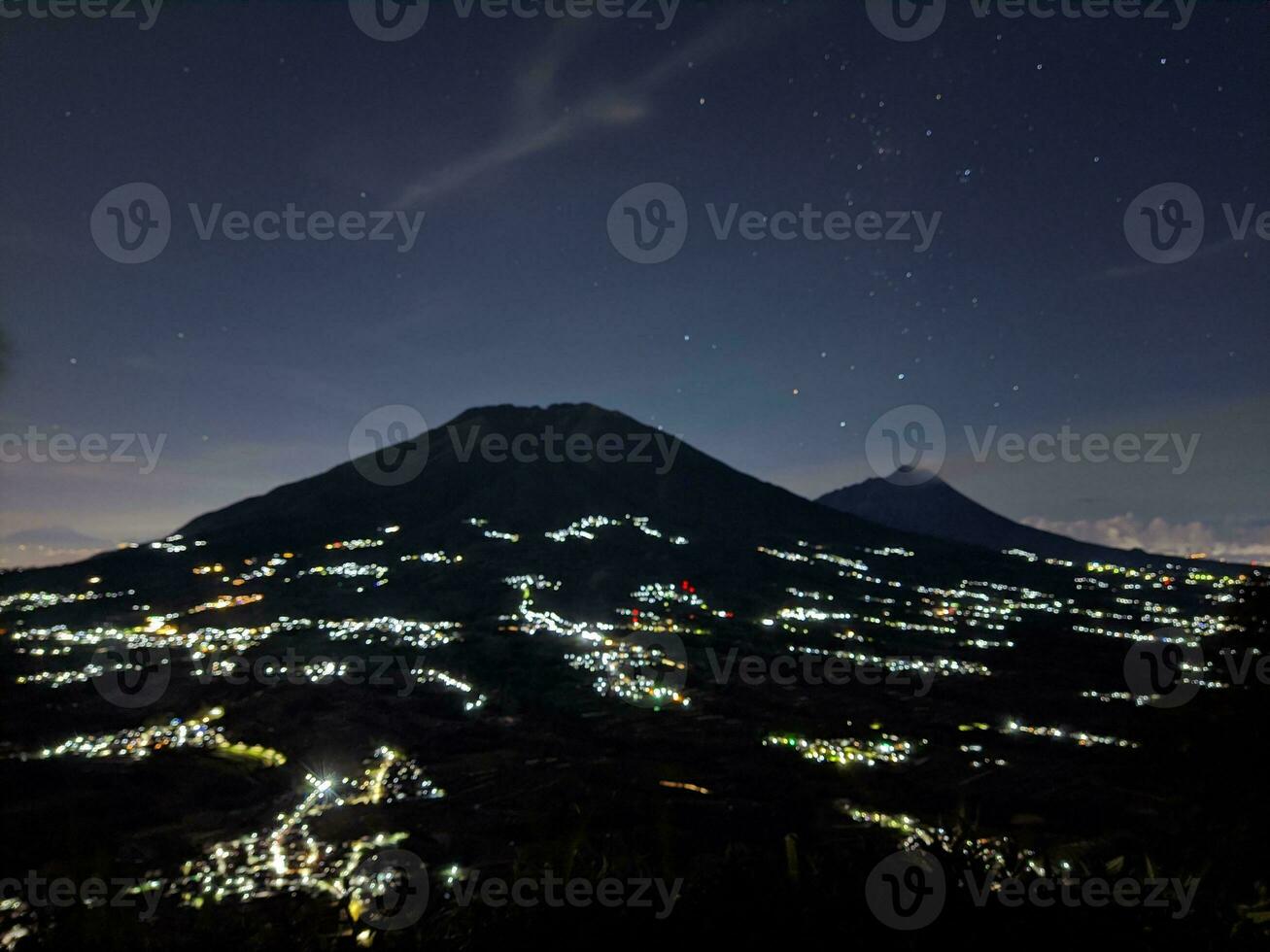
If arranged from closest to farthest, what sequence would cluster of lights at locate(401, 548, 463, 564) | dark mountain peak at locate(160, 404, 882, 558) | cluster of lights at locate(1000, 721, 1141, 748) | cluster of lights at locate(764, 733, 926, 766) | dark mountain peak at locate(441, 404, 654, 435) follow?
cluster of lights at locate(764, 733, 926, 766) < cluster of lights at locate(1000, 721, 1141, 748) < cluster of lights at locate(401, 548, 463, 564) < dark mountain peak at locate(160, 404, 882, 558) < dark mountain peak at locate(441, 404, 654, 435)

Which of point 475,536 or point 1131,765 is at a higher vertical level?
point 475,536

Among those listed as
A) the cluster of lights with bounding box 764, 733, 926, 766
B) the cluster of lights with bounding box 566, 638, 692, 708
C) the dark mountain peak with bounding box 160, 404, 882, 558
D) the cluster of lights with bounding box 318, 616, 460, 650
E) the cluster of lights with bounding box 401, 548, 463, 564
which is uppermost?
the dark mountain peak with bounding box 160, 404, 882, 558

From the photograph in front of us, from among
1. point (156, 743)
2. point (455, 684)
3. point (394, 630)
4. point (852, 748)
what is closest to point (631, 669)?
point (455, 684)

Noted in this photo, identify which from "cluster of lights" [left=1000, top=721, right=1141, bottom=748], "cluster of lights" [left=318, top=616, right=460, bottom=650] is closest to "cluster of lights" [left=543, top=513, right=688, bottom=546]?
"cluster of lights" [left=318, top=616, right=460, bottom=650]

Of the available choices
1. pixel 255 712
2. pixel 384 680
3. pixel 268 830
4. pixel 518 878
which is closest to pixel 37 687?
pixel 255 712

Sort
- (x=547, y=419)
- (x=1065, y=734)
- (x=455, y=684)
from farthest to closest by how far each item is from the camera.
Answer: (x=547, y=419), (x=455, y=684), (x=1065, y=734)

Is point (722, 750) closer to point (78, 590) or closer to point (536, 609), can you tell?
point (536, 609)

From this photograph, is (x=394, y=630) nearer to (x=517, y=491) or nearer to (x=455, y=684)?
(x=455, y=684)

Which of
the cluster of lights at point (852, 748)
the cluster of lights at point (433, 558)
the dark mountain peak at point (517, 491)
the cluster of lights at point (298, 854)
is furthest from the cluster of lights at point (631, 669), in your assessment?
the dark mountain peak at point (517, 491)

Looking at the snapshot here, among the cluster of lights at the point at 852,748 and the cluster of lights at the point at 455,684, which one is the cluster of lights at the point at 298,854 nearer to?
the cluster of lights at the point at 455,684

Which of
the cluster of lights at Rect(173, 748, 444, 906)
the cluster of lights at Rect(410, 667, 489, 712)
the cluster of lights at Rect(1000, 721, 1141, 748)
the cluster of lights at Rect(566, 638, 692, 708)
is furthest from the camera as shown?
the cluster of lights at Rect(566, 638, 692, 708)

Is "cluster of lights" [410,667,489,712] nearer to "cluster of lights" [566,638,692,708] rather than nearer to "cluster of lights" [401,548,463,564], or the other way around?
"cluster of lights" [566,638,692,708]
